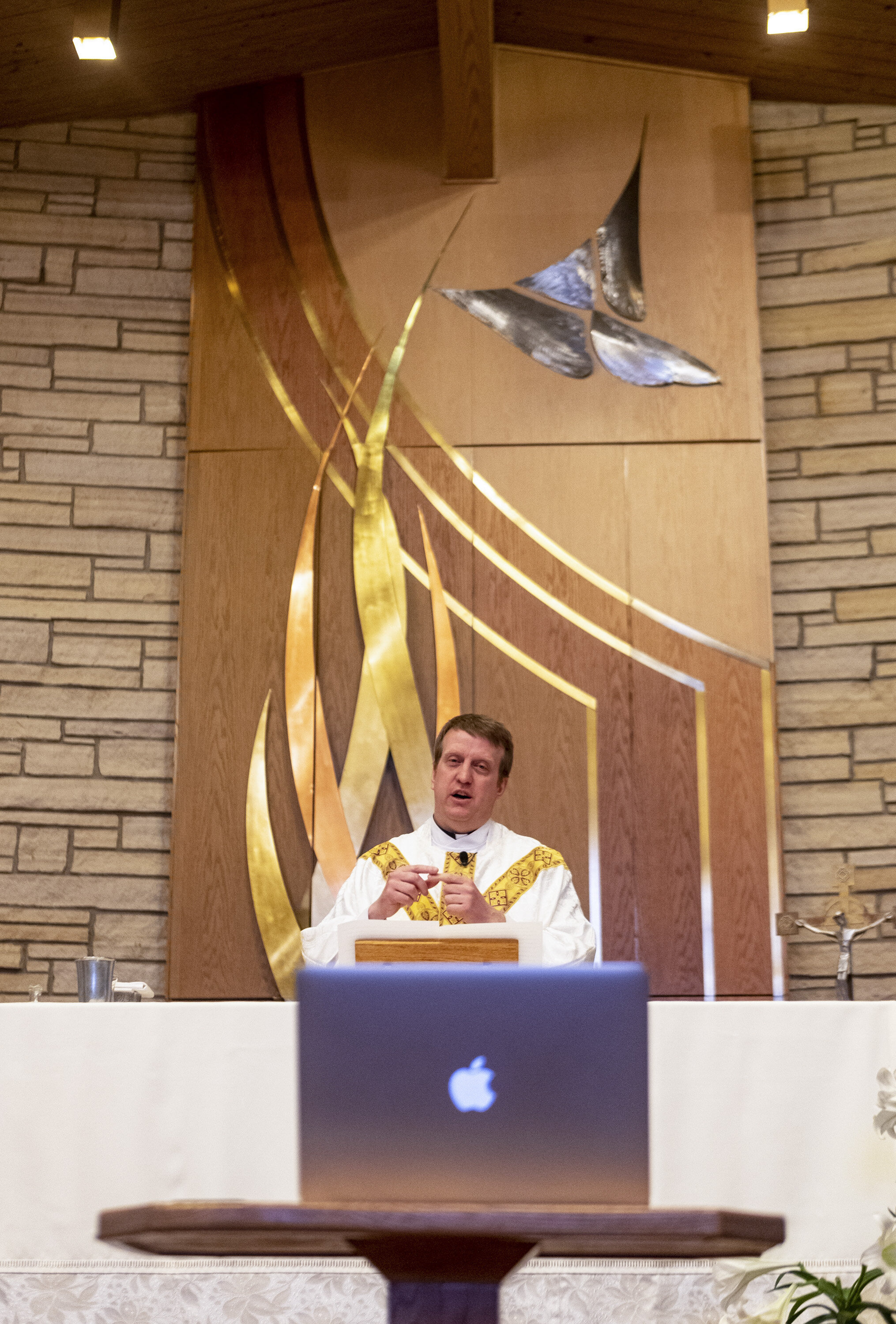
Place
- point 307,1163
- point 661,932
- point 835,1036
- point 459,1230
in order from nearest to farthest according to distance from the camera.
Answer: point 459,1230 → point 307,1163 → point 835,1036 → point 661,932

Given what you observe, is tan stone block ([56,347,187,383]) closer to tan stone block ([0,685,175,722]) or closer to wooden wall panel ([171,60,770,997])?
wooden wall panel ([171,60,770,997])

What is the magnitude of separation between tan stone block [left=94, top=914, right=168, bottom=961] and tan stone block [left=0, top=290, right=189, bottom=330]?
1.98 meters

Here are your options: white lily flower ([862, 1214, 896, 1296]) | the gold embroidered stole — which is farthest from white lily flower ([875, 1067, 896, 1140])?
the gold embroidered stole

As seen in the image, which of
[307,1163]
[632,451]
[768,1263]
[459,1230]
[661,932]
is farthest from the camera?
[632,451]

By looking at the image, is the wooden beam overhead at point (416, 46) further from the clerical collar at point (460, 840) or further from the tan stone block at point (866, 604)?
the clerical collar at point (460, 840)

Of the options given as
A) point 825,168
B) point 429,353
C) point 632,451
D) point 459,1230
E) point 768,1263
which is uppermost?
point 825,168

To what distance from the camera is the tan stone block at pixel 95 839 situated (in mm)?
4348

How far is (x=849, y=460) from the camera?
4480 millimetres

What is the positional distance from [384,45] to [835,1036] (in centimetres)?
364

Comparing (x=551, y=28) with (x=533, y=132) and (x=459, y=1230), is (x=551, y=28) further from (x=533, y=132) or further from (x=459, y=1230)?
(x=459, y=1230)

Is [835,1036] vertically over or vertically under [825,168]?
under

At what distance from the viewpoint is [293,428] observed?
4500mm

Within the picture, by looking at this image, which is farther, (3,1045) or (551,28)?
(551,28)

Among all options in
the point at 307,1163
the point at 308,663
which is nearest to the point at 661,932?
the point at 308,663
